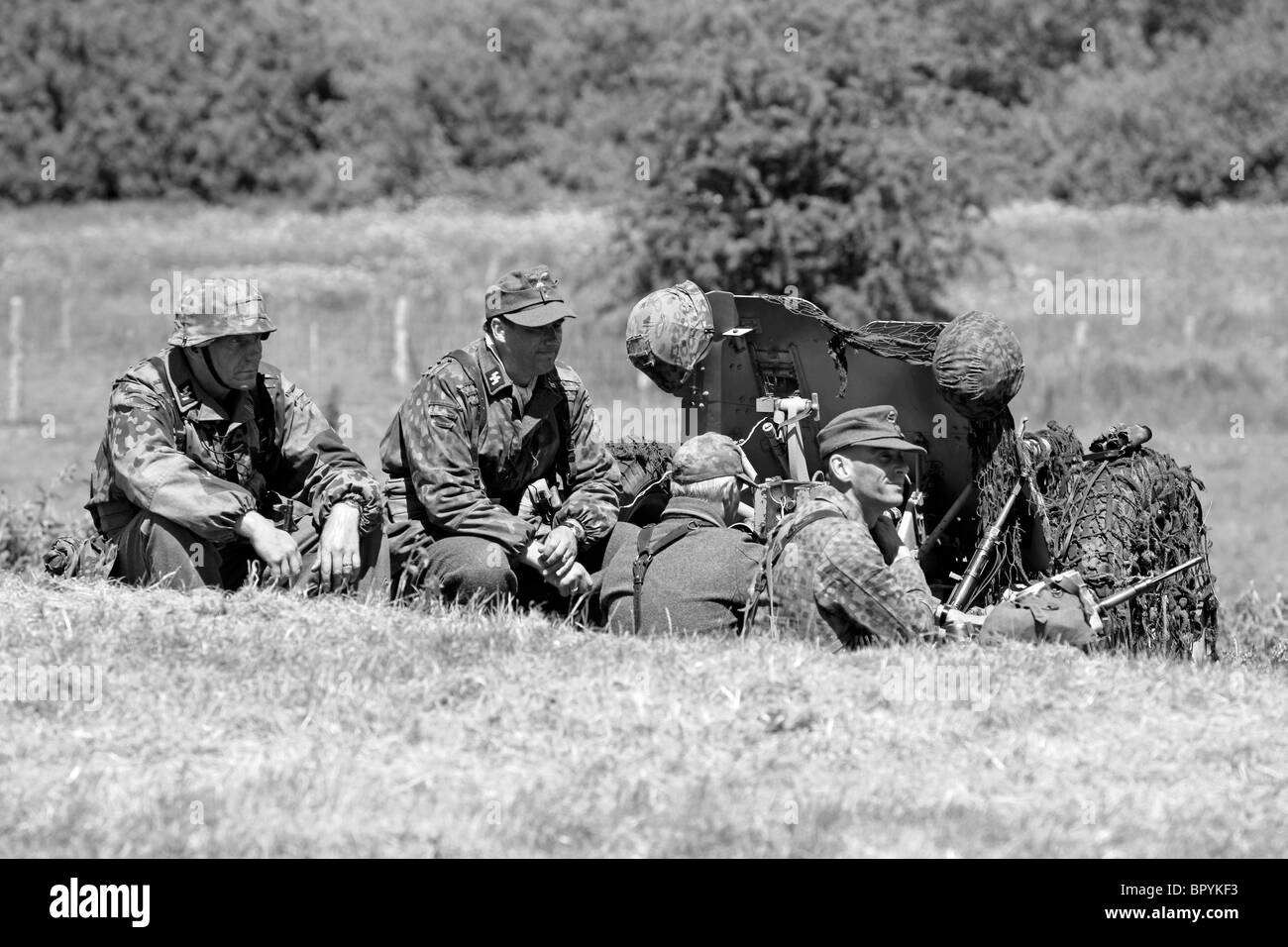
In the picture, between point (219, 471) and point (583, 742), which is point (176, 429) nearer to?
point (219, 471)

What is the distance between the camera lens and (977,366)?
23.2ft

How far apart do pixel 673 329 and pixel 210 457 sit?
7.05 feet

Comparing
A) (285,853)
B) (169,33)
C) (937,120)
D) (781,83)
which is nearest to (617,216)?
(781,83)

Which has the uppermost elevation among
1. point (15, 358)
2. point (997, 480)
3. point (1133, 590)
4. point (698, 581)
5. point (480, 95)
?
point (480, 95)

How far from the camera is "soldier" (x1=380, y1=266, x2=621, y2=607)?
7.35 meters

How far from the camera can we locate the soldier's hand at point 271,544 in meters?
6.91

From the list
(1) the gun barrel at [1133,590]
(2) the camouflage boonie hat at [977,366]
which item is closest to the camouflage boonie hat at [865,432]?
(2) the camouflage boonie hat at [977,366]

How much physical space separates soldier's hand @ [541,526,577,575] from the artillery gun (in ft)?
2.75

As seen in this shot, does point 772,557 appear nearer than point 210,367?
Yes

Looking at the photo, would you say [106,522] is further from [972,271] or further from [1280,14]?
[1280,14]

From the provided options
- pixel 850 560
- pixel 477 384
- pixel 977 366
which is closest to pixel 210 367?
pixel 477 384

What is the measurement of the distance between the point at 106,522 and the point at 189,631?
1.36 meters

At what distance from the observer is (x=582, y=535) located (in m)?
7.53

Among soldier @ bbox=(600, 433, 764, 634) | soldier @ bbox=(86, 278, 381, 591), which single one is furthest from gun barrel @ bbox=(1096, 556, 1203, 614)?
soldier @ bbox=(86, 278, 381, 591)
